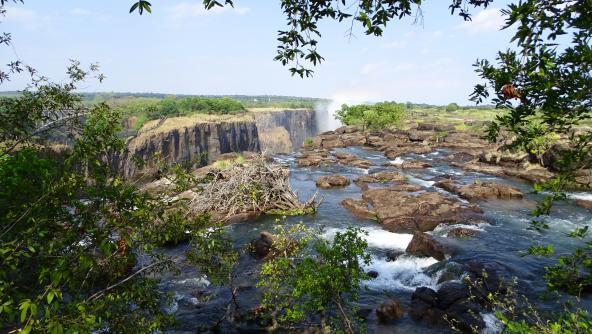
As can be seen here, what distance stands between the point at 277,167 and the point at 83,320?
2197 cm

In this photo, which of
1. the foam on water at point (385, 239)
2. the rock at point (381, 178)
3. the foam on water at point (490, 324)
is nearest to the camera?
the foam on water at point (490, 324)

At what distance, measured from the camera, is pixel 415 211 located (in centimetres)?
2358

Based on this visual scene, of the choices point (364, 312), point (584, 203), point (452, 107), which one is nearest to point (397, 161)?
point (584, 203)

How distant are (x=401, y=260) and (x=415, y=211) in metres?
7.20

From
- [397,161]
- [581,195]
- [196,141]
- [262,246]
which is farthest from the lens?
[196,141]

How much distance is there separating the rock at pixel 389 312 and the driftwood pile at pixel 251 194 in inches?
463

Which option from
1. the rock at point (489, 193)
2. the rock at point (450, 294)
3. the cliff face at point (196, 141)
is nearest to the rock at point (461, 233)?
the rock at point (450, 294)

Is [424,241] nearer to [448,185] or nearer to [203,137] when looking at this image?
[448,185]

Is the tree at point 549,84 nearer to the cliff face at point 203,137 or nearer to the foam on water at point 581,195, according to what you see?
the foam on water at point 581,195

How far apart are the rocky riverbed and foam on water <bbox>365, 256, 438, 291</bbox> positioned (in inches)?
1.6

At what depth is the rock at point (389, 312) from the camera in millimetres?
12430

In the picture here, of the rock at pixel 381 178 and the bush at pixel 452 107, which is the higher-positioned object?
the bush at pixel 452 107

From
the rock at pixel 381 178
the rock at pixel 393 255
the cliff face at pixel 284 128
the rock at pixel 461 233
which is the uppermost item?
the rock at pixel 461 233

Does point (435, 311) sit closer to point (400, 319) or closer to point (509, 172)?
point (400, 319)
